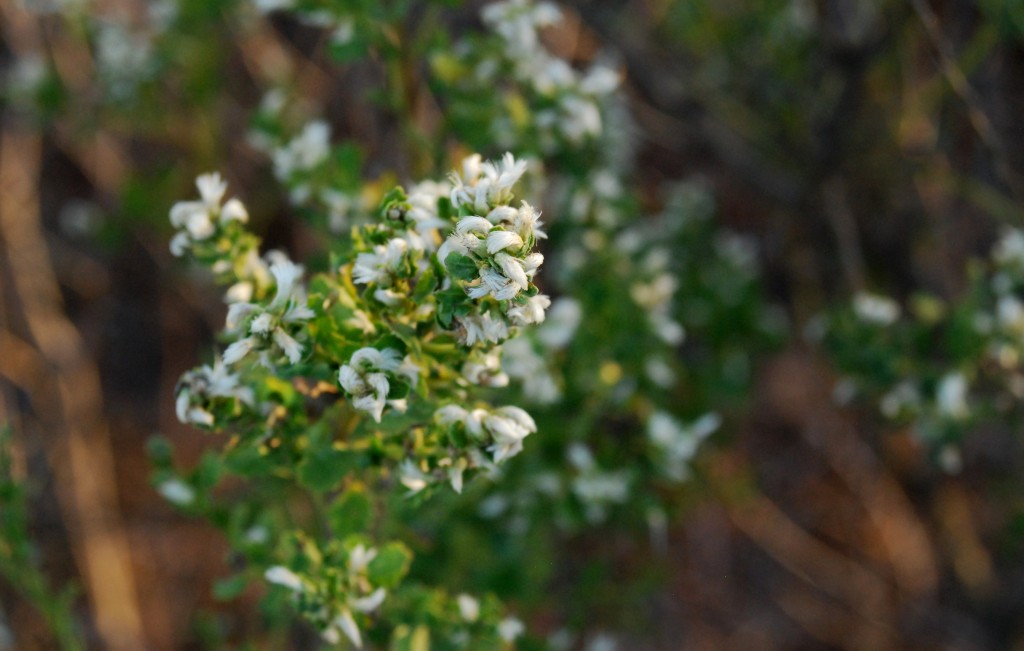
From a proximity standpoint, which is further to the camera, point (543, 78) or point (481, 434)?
point (543, 78)

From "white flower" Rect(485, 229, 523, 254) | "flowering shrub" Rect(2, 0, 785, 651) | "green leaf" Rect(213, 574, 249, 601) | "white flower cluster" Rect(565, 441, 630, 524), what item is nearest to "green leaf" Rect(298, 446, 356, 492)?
"flowering shrub" Rect(2, 0, 785, 651)

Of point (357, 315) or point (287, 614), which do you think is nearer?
point (357, 315)

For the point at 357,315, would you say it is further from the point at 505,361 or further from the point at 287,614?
the point at 287,614

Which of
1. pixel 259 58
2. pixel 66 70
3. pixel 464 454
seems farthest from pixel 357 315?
pixel 66 70

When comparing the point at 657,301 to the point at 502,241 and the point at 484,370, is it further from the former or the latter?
the point at 502,241

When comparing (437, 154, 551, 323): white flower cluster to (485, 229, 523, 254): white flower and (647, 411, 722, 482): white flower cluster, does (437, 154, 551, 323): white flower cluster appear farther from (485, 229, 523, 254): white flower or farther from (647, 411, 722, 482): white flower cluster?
(647, 411, 722, 482): white flower cluster

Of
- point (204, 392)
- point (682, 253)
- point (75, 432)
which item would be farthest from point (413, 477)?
point (75, 432)
